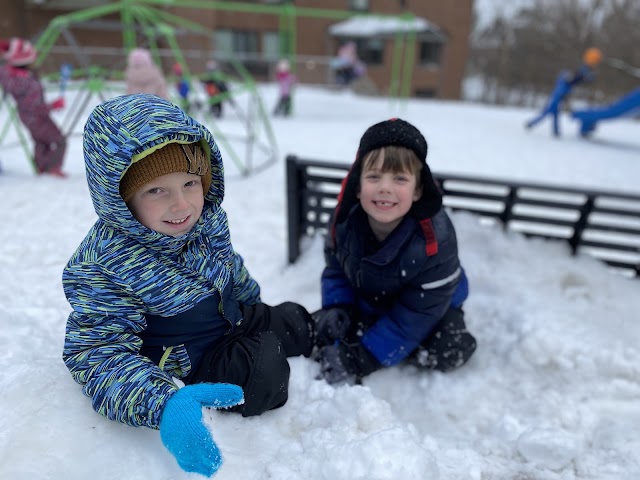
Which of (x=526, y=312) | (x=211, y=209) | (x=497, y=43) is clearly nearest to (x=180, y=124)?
(x=211, y=209)

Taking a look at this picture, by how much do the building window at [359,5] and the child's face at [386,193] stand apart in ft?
72.5

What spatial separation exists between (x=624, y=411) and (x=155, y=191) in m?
2.11

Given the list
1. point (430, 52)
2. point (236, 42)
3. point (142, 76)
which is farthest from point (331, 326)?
point (430, 52)

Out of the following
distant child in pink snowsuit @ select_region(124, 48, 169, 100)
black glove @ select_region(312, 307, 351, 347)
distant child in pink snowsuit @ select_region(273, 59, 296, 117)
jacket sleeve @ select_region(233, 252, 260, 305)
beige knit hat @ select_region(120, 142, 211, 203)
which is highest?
beige knit hat @ select_region(120, 142, 211, 203)

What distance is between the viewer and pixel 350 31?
20828 mm

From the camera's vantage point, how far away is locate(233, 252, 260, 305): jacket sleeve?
184 centimetres

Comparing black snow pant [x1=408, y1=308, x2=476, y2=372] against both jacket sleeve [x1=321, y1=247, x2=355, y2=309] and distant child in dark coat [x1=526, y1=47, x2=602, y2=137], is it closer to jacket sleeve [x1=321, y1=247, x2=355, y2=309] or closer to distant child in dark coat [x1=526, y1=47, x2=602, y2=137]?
jacket sleeve [x1=321, y1=247, x2=355, y2=309]

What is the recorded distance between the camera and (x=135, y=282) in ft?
4.60

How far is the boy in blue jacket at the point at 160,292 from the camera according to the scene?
4.10ft

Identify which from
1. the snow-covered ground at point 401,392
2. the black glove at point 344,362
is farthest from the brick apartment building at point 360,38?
the black glove at point 344,362

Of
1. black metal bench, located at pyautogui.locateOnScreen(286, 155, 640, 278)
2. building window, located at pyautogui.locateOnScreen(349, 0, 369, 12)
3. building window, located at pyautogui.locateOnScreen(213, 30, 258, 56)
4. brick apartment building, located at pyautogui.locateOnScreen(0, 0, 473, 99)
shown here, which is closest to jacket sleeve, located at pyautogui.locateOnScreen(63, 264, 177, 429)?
black metal bench, located at pyautogui.locateOnScreen(286, 155, 640, 278)

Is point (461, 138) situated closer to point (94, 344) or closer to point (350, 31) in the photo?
point (94, 344)

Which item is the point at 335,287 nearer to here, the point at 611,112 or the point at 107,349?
the point at 107,349

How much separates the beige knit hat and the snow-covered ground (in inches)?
28.1
